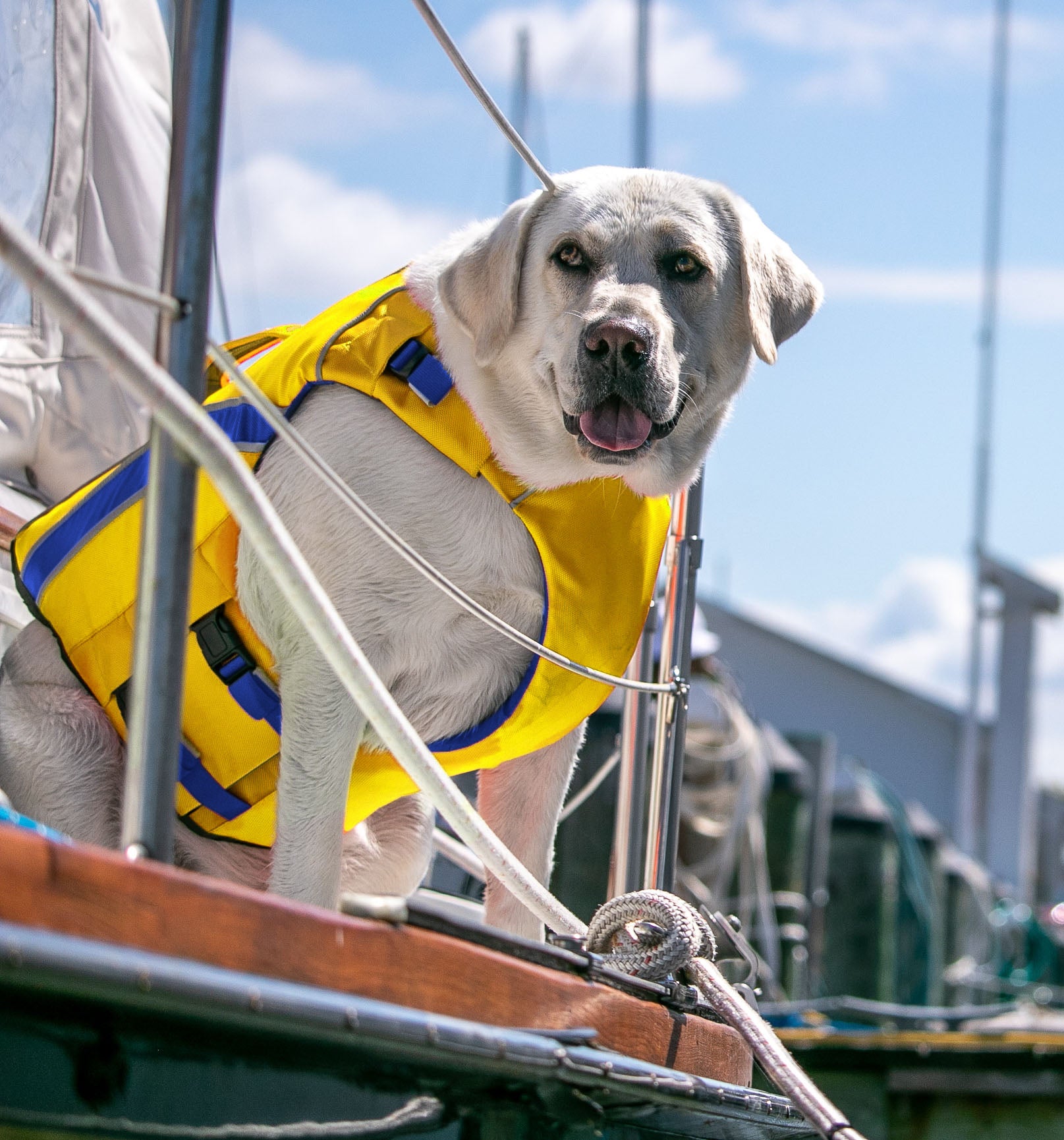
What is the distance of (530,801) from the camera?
329 cm

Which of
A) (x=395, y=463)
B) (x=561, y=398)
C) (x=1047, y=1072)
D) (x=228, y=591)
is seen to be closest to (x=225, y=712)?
(x=228, y=591)

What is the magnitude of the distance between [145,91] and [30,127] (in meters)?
0.58

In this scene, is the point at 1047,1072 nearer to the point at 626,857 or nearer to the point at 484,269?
the point at 626,857

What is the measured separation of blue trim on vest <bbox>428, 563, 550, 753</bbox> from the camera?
296 centimetres

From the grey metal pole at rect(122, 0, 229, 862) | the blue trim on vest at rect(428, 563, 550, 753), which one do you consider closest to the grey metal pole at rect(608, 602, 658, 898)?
the blue trim on vest at rect(428, 563, 550, 753)

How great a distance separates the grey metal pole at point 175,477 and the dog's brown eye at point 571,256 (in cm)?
134

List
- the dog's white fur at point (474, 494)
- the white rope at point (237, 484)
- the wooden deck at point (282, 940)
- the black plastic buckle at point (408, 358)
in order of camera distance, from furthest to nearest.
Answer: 1. the black plastic buckle at point (408, 358)
2. the dog's white fur at point (474, 494)
3. the white rope at point (237, 484)
4. the wooden deck at point (282, 940)

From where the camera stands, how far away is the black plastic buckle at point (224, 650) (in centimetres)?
294

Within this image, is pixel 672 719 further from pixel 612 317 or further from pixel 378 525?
pixel 378 525

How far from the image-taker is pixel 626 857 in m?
3.44

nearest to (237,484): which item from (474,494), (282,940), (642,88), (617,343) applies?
(282,940)

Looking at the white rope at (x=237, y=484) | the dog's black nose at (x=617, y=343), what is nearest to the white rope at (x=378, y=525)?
the white rope at (x=237, y=484)

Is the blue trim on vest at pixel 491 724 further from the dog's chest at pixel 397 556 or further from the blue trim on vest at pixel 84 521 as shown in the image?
the blue trim on vest at pixel 84 521

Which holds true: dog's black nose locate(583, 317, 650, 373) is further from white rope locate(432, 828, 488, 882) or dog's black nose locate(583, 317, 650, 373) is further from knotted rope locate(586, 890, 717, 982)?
white rope locate(432, 828, 488, 882)
